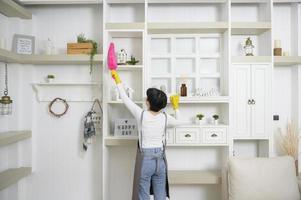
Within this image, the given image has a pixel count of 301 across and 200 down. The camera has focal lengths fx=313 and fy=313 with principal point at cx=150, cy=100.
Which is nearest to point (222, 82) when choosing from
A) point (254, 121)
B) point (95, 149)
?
point (254, 121)

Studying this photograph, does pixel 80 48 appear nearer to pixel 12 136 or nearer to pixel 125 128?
pixel 125 128

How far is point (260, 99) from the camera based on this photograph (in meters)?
3.32

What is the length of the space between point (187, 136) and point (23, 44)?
2.03 meters

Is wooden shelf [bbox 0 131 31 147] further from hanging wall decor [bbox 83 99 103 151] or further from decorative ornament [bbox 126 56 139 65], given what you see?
decorative ornament [bbox 126 56 139 65]

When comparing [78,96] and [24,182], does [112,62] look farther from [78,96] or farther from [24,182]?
[24,182]

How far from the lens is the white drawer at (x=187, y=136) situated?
10.7 ft

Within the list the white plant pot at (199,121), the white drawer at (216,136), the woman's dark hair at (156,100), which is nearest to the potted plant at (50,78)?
the woman's dark hair at (156,100)

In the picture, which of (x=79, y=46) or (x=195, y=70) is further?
(x=195, y=70)

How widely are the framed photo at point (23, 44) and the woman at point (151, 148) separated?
145cm

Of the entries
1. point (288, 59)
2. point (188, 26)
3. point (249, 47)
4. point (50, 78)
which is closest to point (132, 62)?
point (188, 26)

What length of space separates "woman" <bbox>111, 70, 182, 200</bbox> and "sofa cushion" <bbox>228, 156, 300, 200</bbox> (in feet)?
2.11

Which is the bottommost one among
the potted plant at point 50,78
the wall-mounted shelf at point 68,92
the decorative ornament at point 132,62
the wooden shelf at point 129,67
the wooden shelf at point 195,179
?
the wooden shelf at point 195,179

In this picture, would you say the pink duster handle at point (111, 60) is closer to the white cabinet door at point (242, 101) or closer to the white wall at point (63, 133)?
the white wall at point (63, 133)

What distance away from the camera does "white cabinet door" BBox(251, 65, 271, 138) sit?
3.31 m
